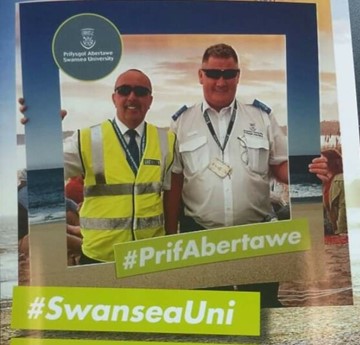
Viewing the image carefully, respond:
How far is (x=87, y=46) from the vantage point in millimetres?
427

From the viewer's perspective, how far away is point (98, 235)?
42 cm

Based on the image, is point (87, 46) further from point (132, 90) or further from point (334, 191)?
point (334, 191)

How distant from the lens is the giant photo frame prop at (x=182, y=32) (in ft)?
1.36

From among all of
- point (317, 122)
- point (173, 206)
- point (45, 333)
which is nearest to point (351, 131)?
point (317, 122)

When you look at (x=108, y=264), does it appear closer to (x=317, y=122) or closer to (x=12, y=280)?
(x=12, y=280)

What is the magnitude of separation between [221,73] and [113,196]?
127mm

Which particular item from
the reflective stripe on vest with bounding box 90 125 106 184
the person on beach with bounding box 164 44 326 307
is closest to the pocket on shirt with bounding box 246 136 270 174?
the person on beach with bounding box 164 44 326 307

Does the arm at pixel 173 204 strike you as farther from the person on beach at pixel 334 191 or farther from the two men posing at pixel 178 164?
the person on beach at pixel 334 191

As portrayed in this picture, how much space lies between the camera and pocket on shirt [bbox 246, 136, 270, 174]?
0.43 metres

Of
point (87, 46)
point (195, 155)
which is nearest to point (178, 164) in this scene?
point (195, 155)

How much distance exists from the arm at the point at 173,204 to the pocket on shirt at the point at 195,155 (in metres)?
0.01

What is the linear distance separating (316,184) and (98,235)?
0.17 m

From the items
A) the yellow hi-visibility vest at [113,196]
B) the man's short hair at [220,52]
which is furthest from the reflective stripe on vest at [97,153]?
the man's short hair at [220,52]

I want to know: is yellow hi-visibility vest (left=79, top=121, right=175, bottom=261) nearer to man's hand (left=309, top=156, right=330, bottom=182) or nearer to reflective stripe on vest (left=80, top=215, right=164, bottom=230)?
reflective stripe on vest (left=80, top=215, right=164, bottom=230)
